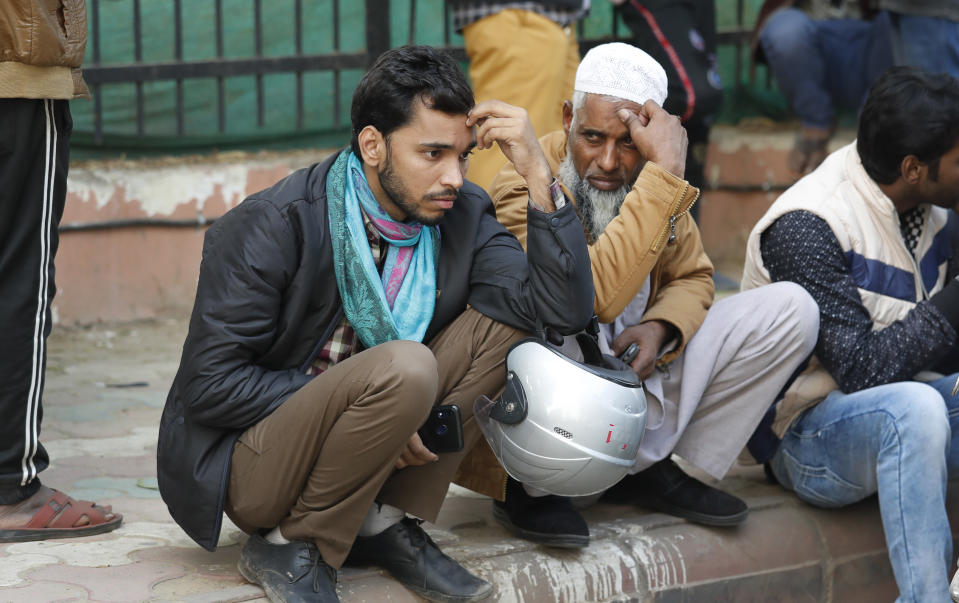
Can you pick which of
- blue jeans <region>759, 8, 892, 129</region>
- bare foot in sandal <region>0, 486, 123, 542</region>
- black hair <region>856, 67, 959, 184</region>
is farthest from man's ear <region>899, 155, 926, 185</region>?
blue jeans <region>759, 8, 892, 129</region>

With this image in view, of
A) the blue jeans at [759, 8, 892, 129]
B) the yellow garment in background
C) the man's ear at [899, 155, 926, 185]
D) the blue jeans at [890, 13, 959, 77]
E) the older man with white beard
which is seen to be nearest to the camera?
the older man with white beard

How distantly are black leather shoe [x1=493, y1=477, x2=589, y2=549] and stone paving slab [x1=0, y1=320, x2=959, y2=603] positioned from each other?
0.13 ft

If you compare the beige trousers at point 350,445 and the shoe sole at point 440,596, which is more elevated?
the beige trousers at point 350,445

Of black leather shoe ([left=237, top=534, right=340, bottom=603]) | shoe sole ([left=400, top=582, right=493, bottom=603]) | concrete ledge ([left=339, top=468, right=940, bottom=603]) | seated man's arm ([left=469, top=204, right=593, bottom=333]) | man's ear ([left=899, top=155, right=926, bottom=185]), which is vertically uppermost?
man's ear ([left=899, top=155, right=926, bottom=185])

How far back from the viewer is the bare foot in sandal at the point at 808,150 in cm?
611

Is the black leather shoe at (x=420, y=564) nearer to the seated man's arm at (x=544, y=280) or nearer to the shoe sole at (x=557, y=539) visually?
the shoe sole at (x=557, y=539)

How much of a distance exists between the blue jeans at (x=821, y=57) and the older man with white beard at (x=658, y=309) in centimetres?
267

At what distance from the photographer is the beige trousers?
8.71 feet

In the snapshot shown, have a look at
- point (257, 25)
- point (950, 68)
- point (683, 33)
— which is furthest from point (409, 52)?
point (950, 68)

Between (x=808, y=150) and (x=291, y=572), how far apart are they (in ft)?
13.7

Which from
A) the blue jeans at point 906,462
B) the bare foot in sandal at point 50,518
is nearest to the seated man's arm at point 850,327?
the blue jeans at point 906,462

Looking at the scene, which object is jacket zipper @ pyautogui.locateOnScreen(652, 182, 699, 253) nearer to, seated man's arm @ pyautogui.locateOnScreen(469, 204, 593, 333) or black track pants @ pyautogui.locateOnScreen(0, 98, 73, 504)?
seated man's arm @ pyautogui.locateOnScreen(469, 204, 593, 333)

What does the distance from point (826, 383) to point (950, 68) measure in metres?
2.69

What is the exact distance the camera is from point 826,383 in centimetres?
351
